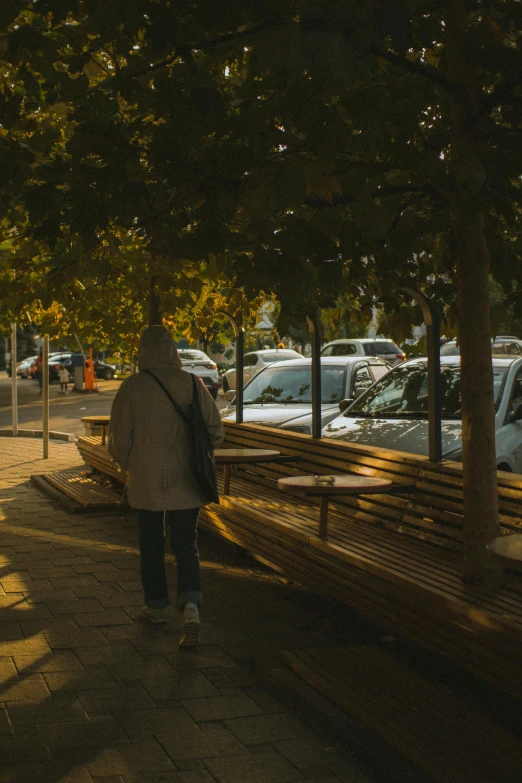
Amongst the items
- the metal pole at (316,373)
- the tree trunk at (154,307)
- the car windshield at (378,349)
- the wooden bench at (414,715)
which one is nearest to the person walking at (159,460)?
the wooden bench at (414,715)

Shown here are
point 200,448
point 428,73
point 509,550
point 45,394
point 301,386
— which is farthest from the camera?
point 45,394

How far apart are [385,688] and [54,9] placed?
11.1ft

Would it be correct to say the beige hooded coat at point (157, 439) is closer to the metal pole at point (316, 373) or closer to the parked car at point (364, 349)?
the metal pole at point (316, 373)

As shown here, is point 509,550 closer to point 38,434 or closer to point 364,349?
point 38,434

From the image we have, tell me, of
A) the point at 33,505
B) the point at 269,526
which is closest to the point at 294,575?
the point at 269,526

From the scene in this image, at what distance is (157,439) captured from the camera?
261 inches

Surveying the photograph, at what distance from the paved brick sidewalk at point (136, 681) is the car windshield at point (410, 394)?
2197 mm

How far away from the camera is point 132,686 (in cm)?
561

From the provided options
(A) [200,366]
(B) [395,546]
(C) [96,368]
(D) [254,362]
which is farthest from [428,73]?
(C) [96,368]

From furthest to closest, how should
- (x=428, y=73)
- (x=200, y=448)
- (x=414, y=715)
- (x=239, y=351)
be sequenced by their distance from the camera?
(x=239, y=351)
(x=200, y=448)
(x=428, y=73)
(x=414, y=715)

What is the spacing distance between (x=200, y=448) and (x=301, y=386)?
8.81 metres

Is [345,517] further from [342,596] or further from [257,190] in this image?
[257,190]

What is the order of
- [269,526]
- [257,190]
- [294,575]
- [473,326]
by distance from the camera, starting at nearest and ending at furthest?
1. [257,190]
2. [473,326]
3. [294,575]
4. [269,526]

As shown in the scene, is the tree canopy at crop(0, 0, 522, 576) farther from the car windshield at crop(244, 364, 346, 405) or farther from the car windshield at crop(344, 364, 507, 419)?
the car windshield at crop(244, 364, 346, 405)
